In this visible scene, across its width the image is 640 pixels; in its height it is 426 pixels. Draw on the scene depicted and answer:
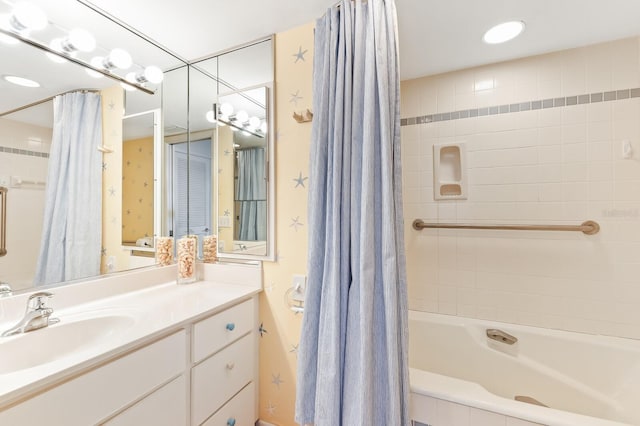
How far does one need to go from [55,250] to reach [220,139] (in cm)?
95

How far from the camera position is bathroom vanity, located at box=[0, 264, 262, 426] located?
725mm

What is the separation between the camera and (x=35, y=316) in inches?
38.0

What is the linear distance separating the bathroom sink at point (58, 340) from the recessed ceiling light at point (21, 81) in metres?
0.92

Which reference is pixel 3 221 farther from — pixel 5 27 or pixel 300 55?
pixel 300 55

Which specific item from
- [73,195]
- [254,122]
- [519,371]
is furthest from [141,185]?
[519,371]

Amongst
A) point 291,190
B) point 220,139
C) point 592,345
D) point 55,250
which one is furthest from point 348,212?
point 592,345

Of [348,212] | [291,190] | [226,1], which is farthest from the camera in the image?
[291,190]

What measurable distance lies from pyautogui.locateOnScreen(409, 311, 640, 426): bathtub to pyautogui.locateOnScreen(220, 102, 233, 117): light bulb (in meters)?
1.67

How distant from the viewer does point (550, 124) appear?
5.37ft

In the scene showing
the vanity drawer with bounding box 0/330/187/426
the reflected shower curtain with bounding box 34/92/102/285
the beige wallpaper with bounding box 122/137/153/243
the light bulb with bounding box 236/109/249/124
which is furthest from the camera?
the light bulb with bounding box 236/109/249/124

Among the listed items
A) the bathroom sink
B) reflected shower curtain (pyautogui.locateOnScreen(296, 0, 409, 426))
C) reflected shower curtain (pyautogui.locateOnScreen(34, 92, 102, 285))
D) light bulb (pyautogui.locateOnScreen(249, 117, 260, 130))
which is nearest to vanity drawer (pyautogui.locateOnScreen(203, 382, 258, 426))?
reflected shower curtain (pyautogui.locateOnScreen(296, 0, 409, 426))

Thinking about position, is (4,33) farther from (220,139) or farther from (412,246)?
(412,246)

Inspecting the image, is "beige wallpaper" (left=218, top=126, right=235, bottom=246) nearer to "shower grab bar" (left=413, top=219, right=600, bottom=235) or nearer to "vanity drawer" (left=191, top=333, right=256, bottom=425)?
"vanity drawer" (left=191, top=333, right=256, bottom=425)

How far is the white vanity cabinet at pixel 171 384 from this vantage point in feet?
2.37
